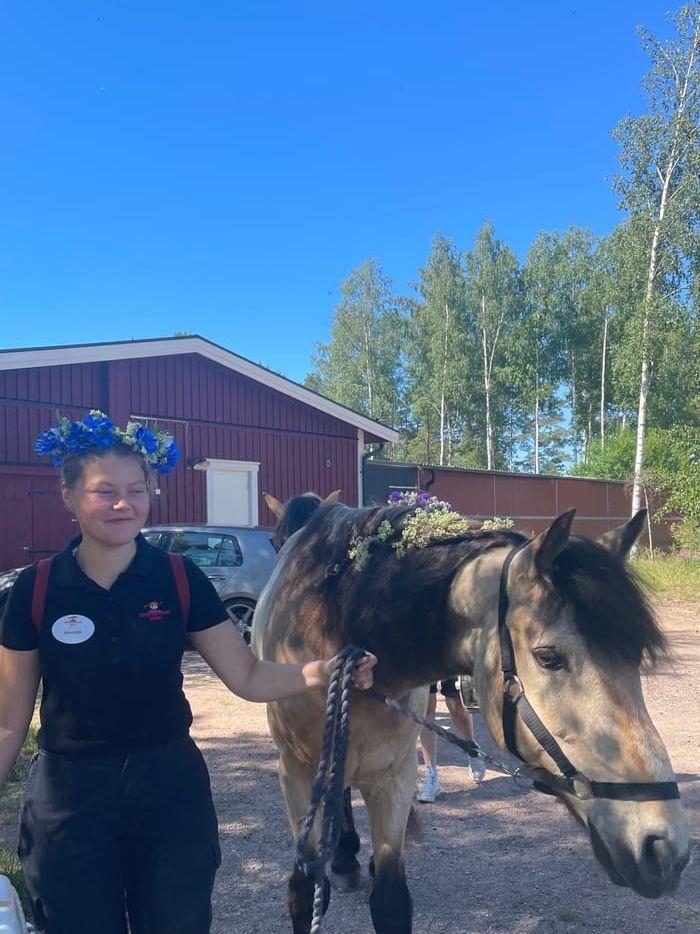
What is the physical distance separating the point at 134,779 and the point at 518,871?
8.34 feet

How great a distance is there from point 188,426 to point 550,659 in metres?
12.6

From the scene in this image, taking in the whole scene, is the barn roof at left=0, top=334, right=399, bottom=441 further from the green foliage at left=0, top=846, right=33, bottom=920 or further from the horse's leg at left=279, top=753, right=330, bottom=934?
the horse's leg at left=279, top=753, right=330, bottom=934

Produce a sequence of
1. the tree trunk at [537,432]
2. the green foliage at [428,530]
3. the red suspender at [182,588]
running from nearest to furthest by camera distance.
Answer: the red suspender at [182,588] → the green foliage at [428,530] → the tree trunk at [537,432]

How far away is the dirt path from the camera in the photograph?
9.90ft

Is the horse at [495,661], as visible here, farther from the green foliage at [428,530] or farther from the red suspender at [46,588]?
the red suspender at [46,588]

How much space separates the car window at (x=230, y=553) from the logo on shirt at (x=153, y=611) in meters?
7.34

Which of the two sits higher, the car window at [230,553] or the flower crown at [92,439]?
the flower crown at [92,439]

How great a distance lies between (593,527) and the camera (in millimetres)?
23562

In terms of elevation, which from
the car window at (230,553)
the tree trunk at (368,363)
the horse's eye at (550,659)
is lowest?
the car window at (230,553)

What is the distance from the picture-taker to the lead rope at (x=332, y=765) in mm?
1734

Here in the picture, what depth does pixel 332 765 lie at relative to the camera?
71.0 inches

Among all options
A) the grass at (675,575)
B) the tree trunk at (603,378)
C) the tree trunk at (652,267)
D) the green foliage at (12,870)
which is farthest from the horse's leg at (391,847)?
the tree trunk at (603,378)

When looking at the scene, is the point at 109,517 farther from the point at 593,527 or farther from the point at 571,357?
the point at 571,357

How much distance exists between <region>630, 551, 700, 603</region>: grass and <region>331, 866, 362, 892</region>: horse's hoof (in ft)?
35.1
